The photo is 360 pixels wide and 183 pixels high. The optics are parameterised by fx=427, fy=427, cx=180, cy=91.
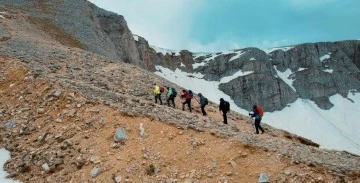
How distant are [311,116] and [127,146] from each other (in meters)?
150

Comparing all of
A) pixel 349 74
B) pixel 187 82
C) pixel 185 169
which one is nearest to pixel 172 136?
pixel 185 169

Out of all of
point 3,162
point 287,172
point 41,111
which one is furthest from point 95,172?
point 287,172

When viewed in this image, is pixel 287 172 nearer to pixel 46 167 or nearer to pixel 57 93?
pixel 46 167

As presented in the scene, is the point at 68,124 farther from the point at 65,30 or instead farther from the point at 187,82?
the point at 187,82

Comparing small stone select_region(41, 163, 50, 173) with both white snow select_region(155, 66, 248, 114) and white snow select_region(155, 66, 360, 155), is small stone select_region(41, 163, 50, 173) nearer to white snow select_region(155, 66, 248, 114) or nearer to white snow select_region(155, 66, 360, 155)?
white snow select_region(155, 66, 360, 155)

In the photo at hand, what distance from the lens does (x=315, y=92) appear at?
173 metres

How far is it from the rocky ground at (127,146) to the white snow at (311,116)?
125m

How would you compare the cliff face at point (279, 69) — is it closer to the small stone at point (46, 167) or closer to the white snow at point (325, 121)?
the white snow at point (325, 121)

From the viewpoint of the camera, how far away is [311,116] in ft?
521

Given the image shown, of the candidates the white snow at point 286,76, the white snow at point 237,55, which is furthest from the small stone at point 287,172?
the white snow at point 286,76

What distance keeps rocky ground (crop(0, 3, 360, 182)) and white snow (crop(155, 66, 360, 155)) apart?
125 meters

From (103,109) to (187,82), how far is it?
474ft

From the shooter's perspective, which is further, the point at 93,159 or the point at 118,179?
the point at 93,159

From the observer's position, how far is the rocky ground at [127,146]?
1666 centimetres
